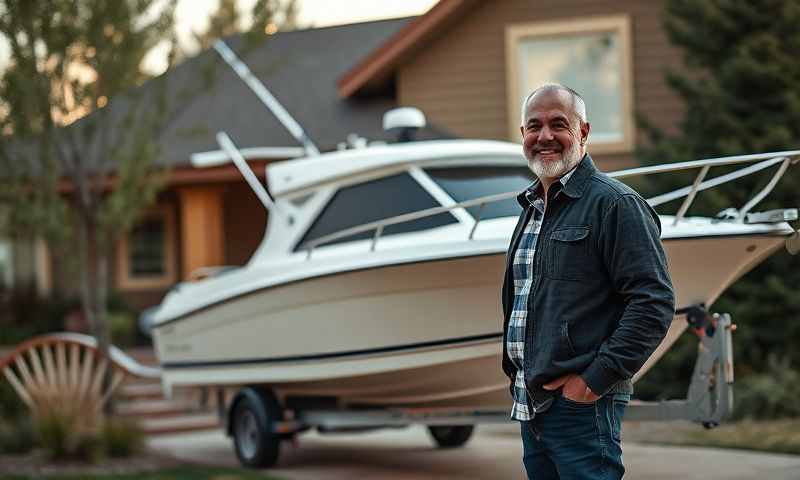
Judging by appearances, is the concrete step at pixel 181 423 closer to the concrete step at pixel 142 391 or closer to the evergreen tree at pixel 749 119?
the concrete step at pixel 142 391

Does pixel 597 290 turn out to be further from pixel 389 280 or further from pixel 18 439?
pixel 18 439

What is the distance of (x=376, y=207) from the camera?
806cm

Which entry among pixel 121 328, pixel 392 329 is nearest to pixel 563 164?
pixel 392 329

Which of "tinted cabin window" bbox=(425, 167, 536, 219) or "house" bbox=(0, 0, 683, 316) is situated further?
"house" bbox=(0, 0, 683, 316)

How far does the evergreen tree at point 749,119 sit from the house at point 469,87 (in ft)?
3.05

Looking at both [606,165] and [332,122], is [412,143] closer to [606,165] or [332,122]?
[606,165]

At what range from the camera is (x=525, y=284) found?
3672 mm

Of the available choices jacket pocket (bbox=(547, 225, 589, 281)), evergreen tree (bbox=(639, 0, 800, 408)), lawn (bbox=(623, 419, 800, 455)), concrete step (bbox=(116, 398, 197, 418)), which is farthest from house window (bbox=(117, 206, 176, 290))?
jacket pocket (bbox=(547, 225, 589, 281))

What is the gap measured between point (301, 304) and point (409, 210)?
1.05m

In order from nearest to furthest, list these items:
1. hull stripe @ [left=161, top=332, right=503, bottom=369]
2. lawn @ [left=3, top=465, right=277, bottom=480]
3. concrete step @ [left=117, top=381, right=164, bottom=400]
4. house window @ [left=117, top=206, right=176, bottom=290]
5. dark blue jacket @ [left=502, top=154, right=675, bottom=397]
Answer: dark blue jacket @ [left=502, top=154, right=675, bottom=397]
hull stripe @ [left=161, top=332, right=503, bottom=369]
lawn @ [left=3, top=465, right=277, bottom=480]
concrete step @ [left=117, top=381, right=164, bottom=400]
house window @ [left=117, top=206, right=176, bottom=290]

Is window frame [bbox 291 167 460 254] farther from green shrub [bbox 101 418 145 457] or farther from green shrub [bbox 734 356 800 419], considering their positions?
green shrub [bbox 734 356 800 419]

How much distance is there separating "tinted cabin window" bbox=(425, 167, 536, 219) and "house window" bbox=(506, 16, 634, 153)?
604 cm

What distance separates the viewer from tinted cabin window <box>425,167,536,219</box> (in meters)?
7.78

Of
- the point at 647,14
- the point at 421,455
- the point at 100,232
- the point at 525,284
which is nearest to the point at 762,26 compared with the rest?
the point at 647,14
